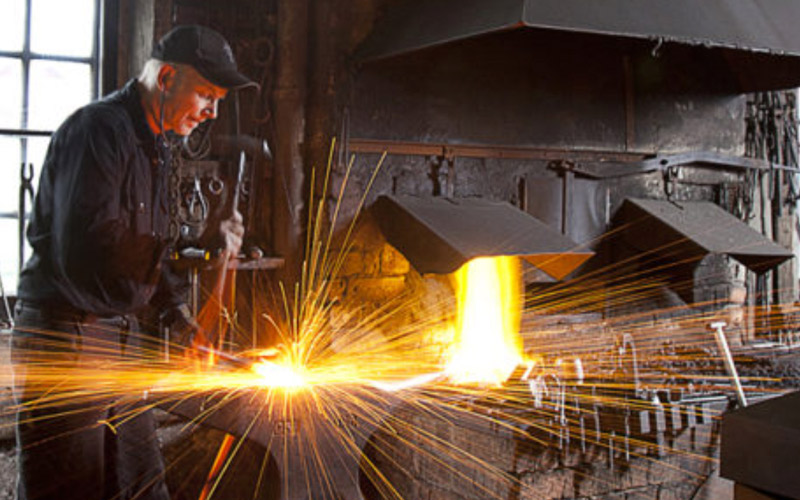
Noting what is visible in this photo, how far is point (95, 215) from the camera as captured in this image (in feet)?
8.26

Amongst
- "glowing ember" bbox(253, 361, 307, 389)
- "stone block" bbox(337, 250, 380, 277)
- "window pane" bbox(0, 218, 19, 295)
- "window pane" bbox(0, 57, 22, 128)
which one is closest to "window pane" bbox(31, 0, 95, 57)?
"window pane" bbox(0, 57, 22, 128)

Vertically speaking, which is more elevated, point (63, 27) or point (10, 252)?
point (63, 27)

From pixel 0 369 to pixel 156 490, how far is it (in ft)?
5.04

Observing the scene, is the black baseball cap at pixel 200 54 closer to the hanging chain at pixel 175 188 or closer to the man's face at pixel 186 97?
the man's face at pixel 186 97

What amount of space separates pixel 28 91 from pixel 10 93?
96 mm

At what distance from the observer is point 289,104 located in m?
4.58

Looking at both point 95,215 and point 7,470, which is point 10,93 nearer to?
point 7,470

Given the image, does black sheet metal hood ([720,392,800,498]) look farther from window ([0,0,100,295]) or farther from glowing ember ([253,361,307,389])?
window ([0,0,100,295])

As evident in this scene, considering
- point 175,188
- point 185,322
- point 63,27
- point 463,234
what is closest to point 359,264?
point 463,234

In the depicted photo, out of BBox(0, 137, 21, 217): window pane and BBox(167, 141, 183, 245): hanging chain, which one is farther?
BBox(167, 141, 183, 245): hanging chain

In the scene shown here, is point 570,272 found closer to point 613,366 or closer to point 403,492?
point 613,366

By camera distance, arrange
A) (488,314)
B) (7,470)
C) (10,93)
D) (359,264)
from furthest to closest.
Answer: (488,314) → (359,264) → (10,93) → (7,470)

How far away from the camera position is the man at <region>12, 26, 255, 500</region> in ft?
8.27

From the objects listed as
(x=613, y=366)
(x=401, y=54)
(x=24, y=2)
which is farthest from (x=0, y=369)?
(x=613, y=366)
